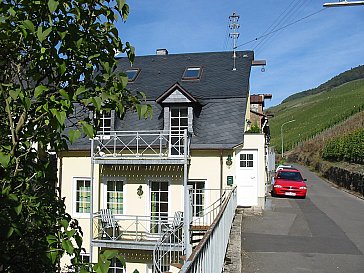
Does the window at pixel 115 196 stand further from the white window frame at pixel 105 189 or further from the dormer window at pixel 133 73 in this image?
the dormer window at pixel 133 73

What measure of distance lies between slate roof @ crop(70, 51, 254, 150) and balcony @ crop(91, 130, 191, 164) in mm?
558

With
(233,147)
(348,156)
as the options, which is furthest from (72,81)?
(348,156)

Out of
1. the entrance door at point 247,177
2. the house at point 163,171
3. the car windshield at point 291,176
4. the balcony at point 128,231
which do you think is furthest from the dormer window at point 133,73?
the car windshield at point 291,176

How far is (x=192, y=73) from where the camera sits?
66.2 feet

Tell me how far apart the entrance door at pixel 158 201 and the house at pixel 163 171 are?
4 cm

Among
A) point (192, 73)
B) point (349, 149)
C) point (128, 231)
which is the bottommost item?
point (128, 231)

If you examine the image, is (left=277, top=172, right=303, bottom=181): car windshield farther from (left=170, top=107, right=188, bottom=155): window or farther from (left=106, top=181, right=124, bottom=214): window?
(left=106, top=181, right=124, bottom=214): window

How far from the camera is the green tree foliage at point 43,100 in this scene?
250cm

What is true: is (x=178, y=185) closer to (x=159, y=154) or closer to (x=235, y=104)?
(x=159, y=154)

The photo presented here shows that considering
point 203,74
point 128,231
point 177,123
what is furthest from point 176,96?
point 128,231

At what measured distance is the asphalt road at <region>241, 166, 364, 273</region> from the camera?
9164 mm

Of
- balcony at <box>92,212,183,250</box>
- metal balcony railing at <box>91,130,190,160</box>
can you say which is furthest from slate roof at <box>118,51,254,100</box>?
balcony at <box>92,212,183,250</box>

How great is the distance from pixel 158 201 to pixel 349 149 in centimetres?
2910

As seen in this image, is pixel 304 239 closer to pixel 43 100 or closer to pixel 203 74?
pixel 203 74
